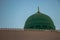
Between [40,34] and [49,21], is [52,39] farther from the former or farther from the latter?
[49,21]

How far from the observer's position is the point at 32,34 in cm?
69

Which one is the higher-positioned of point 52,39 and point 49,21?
point 49,21

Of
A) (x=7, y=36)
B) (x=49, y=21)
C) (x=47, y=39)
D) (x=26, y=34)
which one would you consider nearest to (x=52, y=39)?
(x=47, y=39)

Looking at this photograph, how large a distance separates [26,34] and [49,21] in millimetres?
4079

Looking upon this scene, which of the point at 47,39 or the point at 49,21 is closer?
the point at 47,39

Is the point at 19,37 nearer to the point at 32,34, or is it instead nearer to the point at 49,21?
the point at 32,34

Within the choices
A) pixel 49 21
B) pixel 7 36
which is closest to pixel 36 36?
pixel 7 36

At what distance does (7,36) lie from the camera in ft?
2.22

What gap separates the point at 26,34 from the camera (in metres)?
0.68

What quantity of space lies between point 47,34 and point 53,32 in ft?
0.12

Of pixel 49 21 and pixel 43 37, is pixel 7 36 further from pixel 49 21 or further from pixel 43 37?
pixel 49 21

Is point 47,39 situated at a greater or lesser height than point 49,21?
lesser

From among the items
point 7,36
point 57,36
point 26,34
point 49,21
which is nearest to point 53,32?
point 57,36

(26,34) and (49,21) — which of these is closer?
(26,34)
